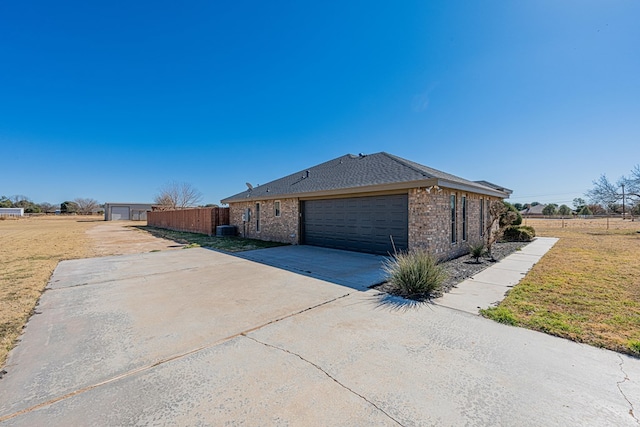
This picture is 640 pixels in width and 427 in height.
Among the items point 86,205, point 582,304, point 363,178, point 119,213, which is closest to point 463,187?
point 363,178

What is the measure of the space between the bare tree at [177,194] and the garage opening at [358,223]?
119 feet

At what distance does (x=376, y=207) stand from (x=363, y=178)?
128 centimetres

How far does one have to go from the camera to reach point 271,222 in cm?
1431

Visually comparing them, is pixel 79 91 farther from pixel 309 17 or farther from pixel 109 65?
pixel 309 17

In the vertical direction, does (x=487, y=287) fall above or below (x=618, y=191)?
below

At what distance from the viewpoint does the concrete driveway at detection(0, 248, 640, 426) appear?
2123mm

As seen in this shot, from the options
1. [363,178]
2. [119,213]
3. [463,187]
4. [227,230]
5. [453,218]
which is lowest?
[227,230]

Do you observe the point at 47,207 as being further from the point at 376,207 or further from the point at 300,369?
the point at 300,369

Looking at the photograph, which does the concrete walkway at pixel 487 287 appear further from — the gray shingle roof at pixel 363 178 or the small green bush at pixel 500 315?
the gray shingle roof at pixel 363 178

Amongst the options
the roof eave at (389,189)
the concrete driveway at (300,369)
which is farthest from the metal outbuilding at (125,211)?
the concrete driveway at (300,369)

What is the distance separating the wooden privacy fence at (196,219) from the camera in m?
18.2


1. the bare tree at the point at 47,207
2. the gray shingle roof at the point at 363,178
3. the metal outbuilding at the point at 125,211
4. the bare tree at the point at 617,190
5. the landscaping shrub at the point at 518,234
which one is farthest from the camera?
the bare tree at the point at 47,207

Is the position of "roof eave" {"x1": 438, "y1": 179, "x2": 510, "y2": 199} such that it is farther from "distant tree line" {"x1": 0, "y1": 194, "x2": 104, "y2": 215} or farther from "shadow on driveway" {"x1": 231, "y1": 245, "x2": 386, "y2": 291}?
"distant tree line" {"x1": 0, "y1": 194, "x2": 104, "y2": 215}

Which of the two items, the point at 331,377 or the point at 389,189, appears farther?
the point at 389,189
